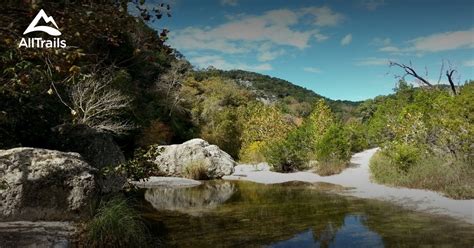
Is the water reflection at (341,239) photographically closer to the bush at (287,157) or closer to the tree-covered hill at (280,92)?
the bush at (287,157)

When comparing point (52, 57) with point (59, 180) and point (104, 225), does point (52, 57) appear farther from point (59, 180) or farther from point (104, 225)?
point (59, 180)

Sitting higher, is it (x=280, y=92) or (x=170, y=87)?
(x=280, y=92)

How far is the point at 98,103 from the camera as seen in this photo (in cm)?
1992

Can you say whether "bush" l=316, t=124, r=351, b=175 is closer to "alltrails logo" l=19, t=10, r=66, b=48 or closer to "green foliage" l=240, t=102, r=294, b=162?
"green foliage" l=240, t=102, r=294, b=162

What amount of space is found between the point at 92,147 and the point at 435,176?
964cm

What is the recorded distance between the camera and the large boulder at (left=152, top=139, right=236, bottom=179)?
2125 centimetres

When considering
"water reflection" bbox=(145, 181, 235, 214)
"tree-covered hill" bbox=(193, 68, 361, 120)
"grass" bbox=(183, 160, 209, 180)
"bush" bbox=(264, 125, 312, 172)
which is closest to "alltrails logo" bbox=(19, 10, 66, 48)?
"water reflection" bbox=(145, 181, 235, 214)

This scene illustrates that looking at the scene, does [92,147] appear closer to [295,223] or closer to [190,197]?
[190,197]


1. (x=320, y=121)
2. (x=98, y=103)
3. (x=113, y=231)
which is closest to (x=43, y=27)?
(x=113, y=231)

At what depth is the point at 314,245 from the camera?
23.7 feet

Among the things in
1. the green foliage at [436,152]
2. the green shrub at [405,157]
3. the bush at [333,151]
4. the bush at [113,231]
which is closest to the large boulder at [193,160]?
the bush at [333,151]

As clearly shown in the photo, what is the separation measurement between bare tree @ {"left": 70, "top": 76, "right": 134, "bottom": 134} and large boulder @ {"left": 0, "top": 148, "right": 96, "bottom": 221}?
1113 cm

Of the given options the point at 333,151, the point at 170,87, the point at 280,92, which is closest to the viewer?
the point at 333,151

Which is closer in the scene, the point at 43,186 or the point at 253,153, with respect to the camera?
the point at 43,186
